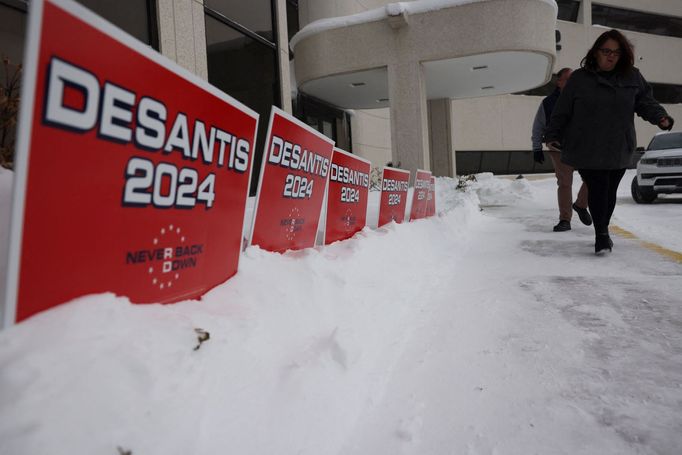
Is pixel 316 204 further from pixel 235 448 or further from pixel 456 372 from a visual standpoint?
pixel 235 448

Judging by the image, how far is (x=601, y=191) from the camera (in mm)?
3627

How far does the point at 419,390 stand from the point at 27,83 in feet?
4.91

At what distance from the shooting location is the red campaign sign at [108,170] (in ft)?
3.04

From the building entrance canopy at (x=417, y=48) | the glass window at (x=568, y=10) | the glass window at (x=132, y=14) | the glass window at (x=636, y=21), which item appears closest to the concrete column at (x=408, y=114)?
the building entrance canopy at (x=417, y=48)

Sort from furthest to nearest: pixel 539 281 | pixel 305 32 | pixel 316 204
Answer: pixel 305 32 → pixel 539 281 → pixel 316 204

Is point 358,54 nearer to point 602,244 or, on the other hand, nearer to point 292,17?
point 292,17

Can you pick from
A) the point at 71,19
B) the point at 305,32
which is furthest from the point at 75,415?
the point at 305,32

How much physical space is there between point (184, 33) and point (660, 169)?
359 inches

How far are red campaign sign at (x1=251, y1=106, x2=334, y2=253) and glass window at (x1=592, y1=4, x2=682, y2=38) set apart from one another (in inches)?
1117

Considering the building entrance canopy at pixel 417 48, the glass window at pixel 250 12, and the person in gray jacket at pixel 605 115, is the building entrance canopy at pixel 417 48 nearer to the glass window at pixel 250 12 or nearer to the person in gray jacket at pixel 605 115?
the glass window at pixel 250 12

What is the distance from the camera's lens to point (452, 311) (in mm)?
2461

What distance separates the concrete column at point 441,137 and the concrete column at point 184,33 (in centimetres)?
1074

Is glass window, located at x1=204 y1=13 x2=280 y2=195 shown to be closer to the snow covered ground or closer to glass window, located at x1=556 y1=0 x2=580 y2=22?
the snow covered ground

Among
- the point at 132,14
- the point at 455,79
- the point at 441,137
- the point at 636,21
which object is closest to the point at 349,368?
the point at 132,14
